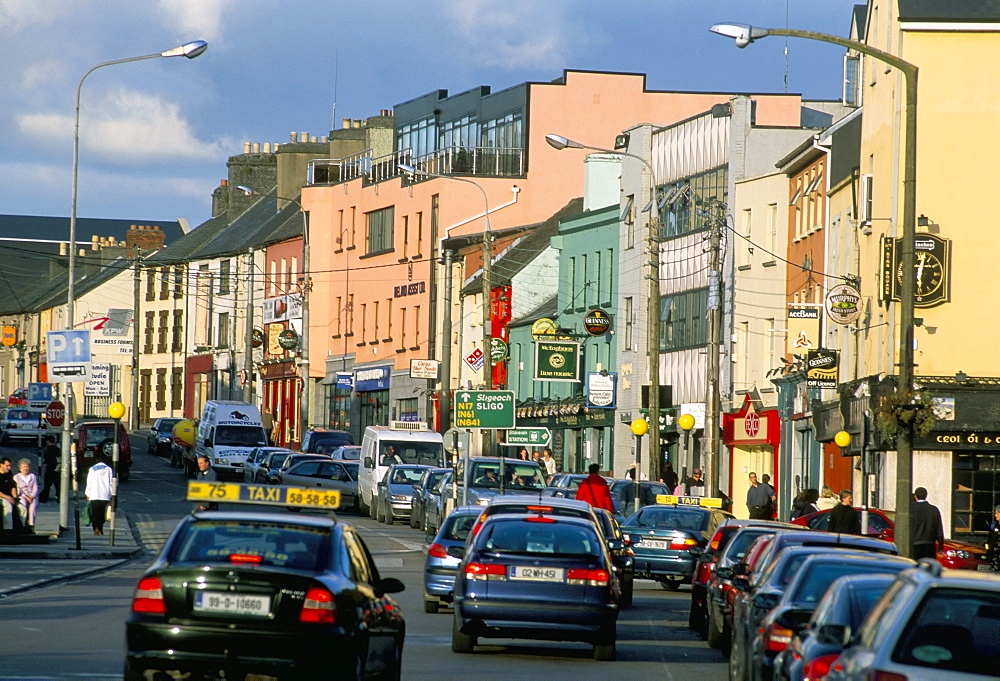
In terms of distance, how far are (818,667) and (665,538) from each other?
18094 mm

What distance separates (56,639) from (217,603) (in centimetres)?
591

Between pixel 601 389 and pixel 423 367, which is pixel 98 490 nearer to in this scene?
pixel 423 367

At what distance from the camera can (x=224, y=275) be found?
9519 cm

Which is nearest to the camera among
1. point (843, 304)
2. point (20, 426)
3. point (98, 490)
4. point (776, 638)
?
point (776, 638)

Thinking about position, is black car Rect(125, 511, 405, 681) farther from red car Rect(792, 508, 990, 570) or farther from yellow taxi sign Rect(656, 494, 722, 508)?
yellow taxi sign Rect(656, 494, 722, 508)

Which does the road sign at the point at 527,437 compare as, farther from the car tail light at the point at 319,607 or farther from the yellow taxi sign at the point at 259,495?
the car tail light at the point at 319,607

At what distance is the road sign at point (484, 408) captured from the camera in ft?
114

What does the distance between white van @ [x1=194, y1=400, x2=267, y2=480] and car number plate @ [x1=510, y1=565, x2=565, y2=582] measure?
40902 millimetres

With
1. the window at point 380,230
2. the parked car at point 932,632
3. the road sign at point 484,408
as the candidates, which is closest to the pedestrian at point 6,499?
the road sign at point 484,408

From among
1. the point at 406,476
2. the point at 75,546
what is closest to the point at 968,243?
the point at 406,476

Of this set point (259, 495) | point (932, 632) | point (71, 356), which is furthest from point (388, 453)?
point (932, 632)

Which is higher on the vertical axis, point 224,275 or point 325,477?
point 224,275

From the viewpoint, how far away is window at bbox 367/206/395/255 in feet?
259

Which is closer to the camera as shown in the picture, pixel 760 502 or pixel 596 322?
pixel 760 502
